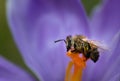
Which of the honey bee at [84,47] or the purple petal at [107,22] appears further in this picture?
the purple petal at [107,22]

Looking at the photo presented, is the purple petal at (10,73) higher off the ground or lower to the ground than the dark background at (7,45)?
higher

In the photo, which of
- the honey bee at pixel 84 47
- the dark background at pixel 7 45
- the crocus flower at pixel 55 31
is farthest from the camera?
the dark background at pixel 7 45

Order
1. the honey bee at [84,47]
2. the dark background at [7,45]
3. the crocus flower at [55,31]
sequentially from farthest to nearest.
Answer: the dark background at [7,45]
the crocus flower at [55,31]
the honey bee at [84,47]

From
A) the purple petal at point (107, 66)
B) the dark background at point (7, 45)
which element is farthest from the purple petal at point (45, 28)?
the dark background at point (7, 45)

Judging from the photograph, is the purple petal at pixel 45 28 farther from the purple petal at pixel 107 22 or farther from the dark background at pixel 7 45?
the dark background at pixel 7 45

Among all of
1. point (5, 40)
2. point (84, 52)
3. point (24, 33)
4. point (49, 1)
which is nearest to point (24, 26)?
point (24, 33)

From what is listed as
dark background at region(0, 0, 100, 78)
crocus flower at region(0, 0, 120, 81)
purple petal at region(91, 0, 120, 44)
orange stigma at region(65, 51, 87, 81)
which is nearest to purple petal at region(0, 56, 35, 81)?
crocus flower at region(0, 0, 120, 81)

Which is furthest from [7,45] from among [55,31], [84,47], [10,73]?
[84,47]
